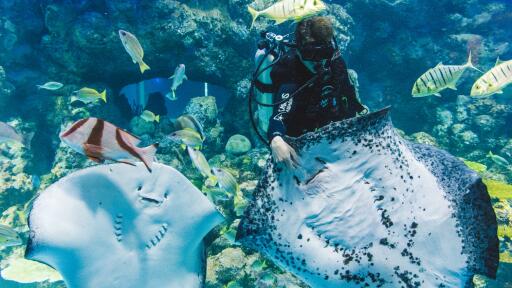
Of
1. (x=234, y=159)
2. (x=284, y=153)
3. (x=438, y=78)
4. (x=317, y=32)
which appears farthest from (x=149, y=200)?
(x=438, y=78)

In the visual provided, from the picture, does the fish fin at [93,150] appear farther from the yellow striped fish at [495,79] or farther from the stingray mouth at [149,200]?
the yellow striped fish at [495,79]

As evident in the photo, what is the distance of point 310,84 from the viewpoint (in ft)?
8.33

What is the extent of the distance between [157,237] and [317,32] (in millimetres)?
1931

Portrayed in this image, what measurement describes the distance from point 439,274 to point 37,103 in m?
10.7

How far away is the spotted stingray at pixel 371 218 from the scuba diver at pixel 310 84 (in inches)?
22.3

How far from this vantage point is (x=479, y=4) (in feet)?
43.9

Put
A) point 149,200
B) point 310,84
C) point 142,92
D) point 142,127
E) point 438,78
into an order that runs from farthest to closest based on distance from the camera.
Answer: point 142,92 < point 142,127 < point 438,78 < point 310,84 < point 149,200

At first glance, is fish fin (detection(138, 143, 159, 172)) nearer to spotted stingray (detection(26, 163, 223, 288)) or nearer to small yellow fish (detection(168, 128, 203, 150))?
spotted stingray (detection(26, 163, 223, 288))

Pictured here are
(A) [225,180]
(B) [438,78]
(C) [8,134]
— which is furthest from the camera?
(B) [438,78]

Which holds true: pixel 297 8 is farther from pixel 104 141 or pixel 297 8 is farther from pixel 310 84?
pixel 104 141

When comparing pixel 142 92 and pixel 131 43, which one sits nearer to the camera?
pixel 131 43

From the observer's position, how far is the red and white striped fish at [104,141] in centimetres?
196

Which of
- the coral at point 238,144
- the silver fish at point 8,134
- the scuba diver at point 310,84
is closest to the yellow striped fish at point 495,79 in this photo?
the scuba diver at point 310,84

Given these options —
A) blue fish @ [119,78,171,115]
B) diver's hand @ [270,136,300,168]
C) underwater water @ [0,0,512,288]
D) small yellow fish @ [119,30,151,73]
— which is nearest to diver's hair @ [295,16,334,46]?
underwater water @ [0,0,512,288]
